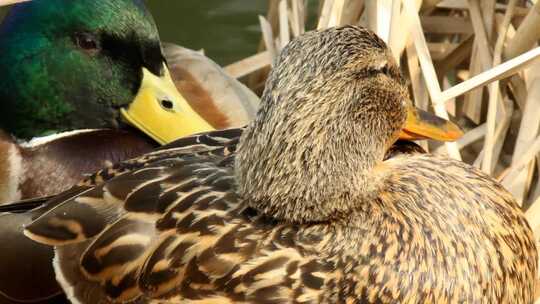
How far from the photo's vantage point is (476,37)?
4012 mm

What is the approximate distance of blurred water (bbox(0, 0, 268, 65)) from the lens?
6.12 meters

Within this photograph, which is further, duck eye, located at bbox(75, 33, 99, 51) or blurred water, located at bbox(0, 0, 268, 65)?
blurred water, located at bbox(0, 0, 268, 65)

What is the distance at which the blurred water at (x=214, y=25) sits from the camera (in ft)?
20.1

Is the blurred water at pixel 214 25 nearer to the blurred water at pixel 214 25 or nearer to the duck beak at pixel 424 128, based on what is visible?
the blurred water at pixel 214 25

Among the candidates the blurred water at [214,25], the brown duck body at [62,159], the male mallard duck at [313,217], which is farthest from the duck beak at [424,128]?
the blurred water at [214,25]

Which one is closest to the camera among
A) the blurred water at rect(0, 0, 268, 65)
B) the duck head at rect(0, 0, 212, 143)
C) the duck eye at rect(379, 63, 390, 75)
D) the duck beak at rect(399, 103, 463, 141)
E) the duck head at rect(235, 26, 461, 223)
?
the duck head at rect(235, 26, 461, 223)

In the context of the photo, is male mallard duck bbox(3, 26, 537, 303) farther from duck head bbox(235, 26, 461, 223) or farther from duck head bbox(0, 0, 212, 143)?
duck head bbox(0, 0, 212, 143)

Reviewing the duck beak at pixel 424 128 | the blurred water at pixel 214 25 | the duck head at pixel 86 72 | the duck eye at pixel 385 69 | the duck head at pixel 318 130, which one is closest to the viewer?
the duck head at pixel 318 130

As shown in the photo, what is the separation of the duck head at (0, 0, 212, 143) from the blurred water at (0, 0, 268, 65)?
74.9 inches

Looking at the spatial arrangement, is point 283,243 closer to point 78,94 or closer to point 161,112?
point 161,112

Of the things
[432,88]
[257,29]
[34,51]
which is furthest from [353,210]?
[257,29]

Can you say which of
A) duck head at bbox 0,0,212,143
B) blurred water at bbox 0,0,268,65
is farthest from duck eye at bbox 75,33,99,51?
blurred water at bbox 0,0,268,65

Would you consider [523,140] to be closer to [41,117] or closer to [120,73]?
[120,73]

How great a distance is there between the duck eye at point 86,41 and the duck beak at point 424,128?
4.56ft
